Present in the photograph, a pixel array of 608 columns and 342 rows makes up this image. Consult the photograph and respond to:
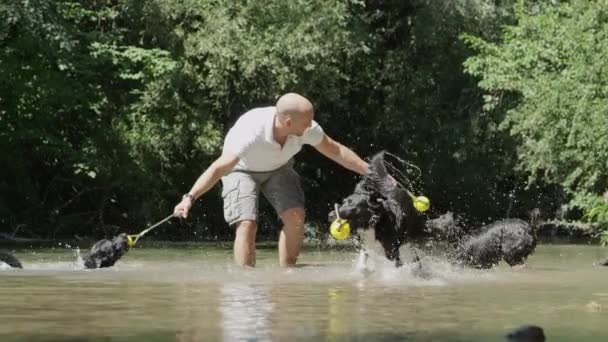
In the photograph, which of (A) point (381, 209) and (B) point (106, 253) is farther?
(B) point (106, 253)

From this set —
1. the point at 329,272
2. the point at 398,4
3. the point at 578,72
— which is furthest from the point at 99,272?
the point at 398,4

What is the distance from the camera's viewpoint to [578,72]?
22672 mm

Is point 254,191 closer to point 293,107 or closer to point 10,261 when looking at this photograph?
point 293,107

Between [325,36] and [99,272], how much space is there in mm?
16961

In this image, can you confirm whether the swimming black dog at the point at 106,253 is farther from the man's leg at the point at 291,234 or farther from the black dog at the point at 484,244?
the black dog at the point at 484,244

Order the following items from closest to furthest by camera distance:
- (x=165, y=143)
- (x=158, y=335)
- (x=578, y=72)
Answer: (x=158, y=335) < (x=578, y=72) < (x=165, y=143)

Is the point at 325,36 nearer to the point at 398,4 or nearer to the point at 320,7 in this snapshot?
the point at 320,7

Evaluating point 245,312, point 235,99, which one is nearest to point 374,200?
point 245,312

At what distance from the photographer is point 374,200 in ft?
38.6

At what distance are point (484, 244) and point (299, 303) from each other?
16.0ft

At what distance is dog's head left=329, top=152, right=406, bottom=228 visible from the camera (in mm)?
11719

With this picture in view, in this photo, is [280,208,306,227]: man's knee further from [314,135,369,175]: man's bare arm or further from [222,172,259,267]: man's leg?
[314,135,369,175]: man's bare arm

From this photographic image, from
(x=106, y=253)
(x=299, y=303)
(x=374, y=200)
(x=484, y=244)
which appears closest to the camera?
(x=299, y=303)

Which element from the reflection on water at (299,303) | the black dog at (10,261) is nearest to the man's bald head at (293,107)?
the reflection on water at (299,303)
